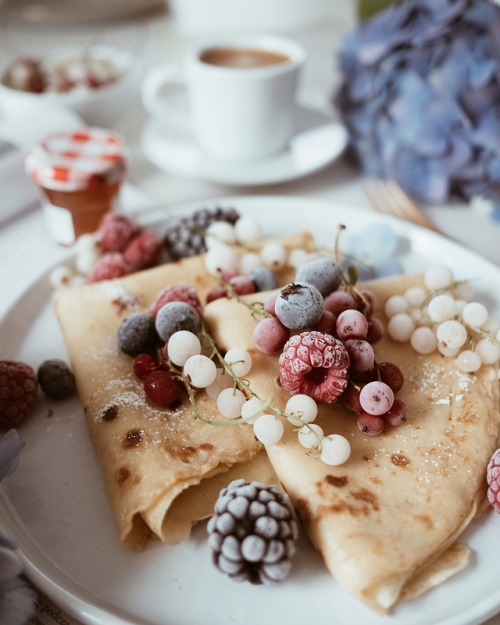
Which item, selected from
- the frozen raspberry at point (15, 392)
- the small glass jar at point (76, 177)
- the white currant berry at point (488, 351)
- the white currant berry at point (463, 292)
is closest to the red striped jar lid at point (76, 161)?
the small glass jar at point (76, 177)

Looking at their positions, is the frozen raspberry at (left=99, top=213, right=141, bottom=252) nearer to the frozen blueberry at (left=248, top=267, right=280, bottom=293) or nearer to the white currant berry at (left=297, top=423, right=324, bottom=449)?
the frozen blueberry at (left=248, top=267, right=280, bottom=293)

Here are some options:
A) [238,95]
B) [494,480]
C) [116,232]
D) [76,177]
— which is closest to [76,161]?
[76,177]

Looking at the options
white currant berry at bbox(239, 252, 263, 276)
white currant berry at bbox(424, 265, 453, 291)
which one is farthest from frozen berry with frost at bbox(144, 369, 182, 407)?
white currant berry at bbox(424, 265, 453, 291)

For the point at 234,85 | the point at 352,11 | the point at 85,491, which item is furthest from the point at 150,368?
the point at 352,11

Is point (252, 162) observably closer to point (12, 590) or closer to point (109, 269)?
point (109, 269)

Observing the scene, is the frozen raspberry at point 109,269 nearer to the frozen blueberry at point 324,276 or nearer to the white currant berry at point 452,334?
the frozen blueberry at point 324,276
